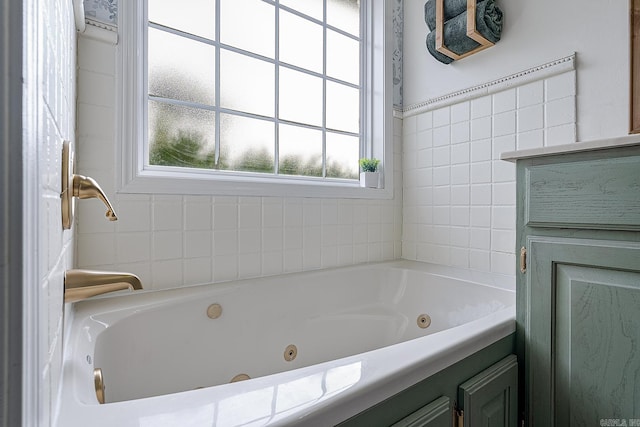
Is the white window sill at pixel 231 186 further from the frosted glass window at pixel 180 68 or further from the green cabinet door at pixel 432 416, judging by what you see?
the green cabinet door at pixel 432 416

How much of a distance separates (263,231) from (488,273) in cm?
111

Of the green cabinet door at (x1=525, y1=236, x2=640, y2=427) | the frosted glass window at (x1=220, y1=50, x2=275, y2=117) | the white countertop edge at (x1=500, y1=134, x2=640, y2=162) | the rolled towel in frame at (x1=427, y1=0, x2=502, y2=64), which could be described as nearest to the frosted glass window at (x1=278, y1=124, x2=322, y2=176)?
the frosted glass window at (x1=220, y1=50, x2=275, y2=117)

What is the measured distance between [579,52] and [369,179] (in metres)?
1.07

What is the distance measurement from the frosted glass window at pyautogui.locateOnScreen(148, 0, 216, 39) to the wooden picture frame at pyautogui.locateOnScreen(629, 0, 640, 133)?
1.70 metres

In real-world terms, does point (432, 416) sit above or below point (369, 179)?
below

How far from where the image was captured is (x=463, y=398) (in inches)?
31.5

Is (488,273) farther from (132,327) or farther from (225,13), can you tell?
(225,13)

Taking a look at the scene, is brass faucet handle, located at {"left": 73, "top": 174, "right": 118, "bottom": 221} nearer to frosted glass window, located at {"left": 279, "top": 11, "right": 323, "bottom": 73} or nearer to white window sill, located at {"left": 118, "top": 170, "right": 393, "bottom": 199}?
white window sill, located at {"left": 118, "top": 170, "right": 393, "bottom": 199}

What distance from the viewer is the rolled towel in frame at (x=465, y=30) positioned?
5.06 ft

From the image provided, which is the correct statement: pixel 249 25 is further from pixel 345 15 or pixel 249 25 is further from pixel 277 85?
pixel 345 15

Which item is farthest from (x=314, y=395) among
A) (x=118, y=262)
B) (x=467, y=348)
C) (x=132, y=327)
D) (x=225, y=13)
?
(x=225, y=13)

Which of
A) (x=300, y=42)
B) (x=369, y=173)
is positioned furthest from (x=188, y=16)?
(x=369, y=173)

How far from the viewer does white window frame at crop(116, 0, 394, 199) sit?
1203 mm

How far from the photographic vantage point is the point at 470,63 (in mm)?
1711
